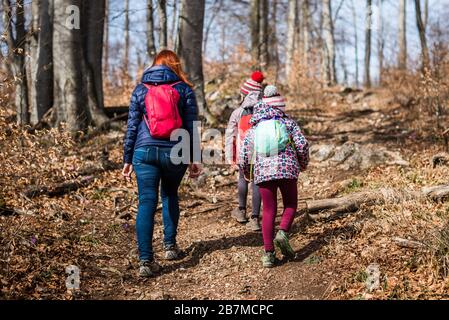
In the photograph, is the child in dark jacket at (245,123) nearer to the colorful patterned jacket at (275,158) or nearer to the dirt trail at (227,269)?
the dirt trail at (227,269)

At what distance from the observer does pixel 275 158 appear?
4656mm

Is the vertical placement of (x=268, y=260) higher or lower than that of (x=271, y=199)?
lower

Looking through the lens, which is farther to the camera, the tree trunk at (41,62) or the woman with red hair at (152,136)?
the tree trunk at (41,62)

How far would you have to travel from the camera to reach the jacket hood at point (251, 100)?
604 cm

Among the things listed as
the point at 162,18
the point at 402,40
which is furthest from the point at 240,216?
→ the point at 402,40

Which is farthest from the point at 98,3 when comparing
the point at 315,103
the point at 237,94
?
the point at 315,103

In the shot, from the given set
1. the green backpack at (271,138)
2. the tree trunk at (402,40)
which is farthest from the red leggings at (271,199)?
the tree trunk at (402,40)

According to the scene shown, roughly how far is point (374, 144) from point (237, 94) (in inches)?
180

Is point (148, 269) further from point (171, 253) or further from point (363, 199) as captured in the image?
point (363, 199)

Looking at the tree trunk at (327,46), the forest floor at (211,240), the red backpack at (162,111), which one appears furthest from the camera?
the tree trunk at (327,46)

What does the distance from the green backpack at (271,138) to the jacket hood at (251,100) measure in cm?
128

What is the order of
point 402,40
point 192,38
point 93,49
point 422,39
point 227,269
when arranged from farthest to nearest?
point 402,40, point 422,39, point 93,49, point 192,38, point 227,269

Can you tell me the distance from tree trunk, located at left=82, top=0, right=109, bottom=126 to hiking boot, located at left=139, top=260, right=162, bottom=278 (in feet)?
21.6

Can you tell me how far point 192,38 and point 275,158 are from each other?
6.37m
